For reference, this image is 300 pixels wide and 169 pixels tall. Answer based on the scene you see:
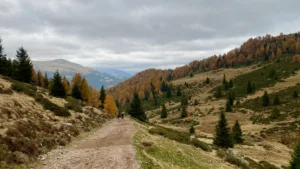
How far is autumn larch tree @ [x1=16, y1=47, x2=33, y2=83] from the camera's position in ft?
186

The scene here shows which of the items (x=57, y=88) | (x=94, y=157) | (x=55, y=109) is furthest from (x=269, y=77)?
(x=94, y=157)

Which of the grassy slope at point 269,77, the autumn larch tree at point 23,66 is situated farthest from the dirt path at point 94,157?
the grassy slope at point 269,77

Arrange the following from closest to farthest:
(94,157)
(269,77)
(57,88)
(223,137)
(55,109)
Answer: (94,157) < (55,109) < (223,137) < (57,88) < (269,77)

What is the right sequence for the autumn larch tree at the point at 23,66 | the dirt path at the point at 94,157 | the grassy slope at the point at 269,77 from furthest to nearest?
the grassy slope at the point at 269,77 → the autumn larch tree at the point at 23,66 → the dirt path at the point at 94,157

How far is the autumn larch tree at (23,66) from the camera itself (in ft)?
186

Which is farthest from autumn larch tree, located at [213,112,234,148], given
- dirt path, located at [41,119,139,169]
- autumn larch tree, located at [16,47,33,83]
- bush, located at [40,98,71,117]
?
autumn larch tree, located at [16,47,33,83]

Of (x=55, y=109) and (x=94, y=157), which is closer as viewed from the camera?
(x=94, y=157)

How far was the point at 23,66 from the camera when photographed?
57.2 m

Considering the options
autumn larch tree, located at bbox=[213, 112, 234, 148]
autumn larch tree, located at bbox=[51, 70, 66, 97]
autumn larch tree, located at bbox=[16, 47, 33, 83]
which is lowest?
autumn larch tree, located at bbox=[213, 112, 234, 148]

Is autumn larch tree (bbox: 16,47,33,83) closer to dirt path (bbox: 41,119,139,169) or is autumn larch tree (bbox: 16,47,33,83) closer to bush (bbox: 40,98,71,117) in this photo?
bush (bbox: 40,98,71,117)

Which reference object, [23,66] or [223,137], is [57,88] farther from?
[223,137]

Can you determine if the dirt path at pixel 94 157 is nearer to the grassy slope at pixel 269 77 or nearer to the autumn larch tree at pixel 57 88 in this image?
the autumn larch tree at pixel 57 88

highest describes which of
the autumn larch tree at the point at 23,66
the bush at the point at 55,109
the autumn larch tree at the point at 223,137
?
the autumn larch tree at the point at 23,66

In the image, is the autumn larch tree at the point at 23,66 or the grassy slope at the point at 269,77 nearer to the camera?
the autumn larch tree at the point at 23,66
